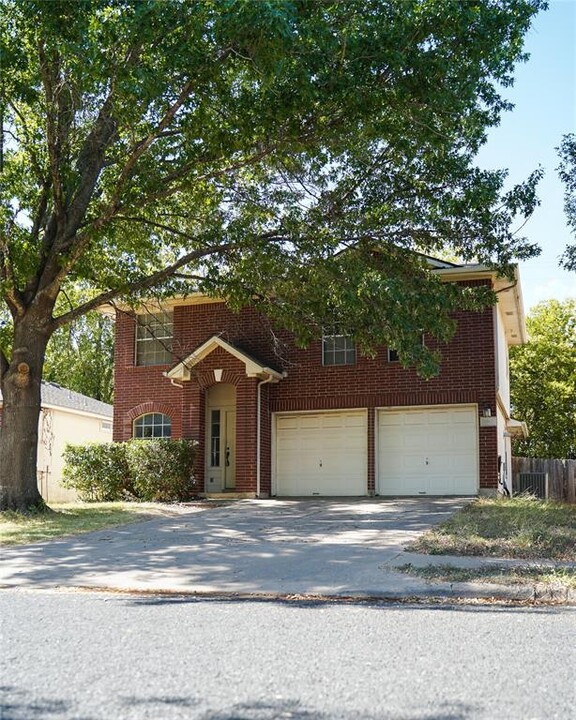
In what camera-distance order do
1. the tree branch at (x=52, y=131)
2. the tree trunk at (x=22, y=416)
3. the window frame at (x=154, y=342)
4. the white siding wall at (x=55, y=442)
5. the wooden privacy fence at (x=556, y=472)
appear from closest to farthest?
the tree branch at (x=52, y=131), the tree trunk at (x=22, y=416), the window frame at (x=154, y=342), the wooden privacy fence at (x=556, y=472), the white siding wall at (x=55, y=442)

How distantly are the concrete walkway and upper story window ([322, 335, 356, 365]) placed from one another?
627 cm

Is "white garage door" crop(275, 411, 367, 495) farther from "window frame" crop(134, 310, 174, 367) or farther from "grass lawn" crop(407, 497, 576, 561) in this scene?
"grass lawn" crop(407, 497, 576, 561)

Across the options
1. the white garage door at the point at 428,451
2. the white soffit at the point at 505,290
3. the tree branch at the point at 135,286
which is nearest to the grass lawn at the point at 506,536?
the white soffit at the point at 505,290

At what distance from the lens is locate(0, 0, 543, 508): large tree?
463 inches

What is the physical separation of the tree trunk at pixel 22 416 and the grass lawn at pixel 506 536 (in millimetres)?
8127

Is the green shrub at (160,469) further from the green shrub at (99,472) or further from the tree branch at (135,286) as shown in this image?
the tree branch at (135,286)

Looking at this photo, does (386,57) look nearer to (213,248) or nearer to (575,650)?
(213,248)

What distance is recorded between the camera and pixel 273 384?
21469 millimetres

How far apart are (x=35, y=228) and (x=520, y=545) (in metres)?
11.5

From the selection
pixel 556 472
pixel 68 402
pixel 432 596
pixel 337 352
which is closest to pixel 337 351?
pixel 337 352

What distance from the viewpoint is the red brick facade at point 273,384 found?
1969cm

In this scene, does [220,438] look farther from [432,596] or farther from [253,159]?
[432,596]

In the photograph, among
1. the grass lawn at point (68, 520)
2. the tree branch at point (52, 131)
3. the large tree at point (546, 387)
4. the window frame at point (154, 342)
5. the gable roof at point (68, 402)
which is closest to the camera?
the grass lawn at point (68, 520)

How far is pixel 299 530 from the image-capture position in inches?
513
